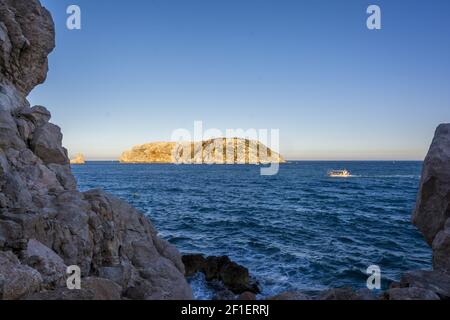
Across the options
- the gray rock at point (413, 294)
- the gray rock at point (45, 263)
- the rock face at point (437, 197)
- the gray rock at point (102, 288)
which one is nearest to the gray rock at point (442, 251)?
the rock face at point (437, 197)

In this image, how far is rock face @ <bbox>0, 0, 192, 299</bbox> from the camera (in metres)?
9.34

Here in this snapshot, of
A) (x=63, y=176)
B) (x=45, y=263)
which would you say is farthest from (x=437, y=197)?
(x=63, y=176)

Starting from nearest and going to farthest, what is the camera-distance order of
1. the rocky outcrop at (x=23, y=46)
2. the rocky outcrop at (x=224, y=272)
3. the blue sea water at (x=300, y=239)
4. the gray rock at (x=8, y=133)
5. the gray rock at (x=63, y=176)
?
the gray rock at (x=8, y=133) < the gray rock at (x=63, y=176) < the rocky outcrop at (x=23, y=46) < the rocky outcrop at (x=224, y=272) < the blue sea water at (x=300, y=239)

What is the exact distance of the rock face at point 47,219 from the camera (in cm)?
934

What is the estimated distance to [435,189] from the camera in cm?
1267

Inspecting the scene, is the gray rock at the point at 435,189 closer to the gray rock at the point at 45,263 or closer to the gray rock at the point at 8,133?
the gray rock at the point at 45,263

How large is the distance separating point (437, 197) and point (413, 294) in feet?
17.1

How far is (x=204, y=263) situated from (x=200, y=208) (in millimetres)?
26983

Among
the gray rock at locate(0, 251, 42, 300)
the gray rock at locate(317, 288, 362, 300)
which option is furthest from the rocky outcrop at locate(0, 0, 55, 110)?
the gray rock at locate(317, 288, 362, 300)

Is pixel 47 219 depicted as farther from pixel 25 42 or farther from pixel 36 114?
pixel 25 42

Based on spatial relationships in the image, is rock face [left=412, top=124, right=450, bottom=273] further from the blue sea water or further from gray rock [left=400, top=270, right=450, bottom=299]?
the blue sea water

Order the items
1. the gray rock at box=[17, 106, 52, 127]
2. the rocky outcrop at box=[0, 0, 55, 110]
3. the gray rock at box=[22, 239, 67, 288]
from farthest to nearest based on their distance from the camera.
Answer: the rocky outcrop at box=[0, 0, 55, 110] → the gray rock at box=[17, 106, 52, 127] → the gray rock at box=[22, 239, 67, 288]

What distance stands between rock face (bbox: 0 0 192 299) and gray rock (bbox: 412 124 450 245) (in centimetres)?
995

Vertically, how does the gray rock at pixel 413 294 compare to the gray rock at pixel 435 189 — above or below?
below
